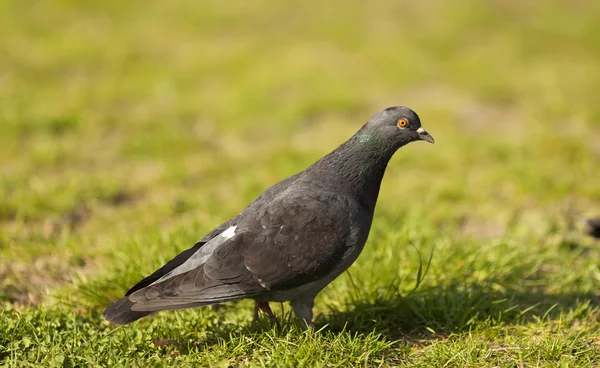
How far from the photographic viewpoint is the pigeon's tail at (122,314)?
3.54 metres

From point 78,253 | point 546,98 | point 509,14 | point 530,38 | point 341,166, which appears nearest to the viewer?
point 341,166

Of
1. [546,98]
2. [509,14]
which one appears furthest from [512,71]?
[509,14]

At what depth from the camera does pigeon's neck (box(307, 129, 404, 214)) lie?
4027 millimetres

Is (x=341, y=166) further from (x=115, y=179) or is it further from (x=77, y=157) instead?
(x=77, y=157)

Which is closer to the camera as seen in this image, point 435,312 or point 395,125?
point 395,125

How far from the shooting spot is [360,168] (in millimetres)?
4062

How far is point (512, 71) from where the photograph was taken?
396 inches

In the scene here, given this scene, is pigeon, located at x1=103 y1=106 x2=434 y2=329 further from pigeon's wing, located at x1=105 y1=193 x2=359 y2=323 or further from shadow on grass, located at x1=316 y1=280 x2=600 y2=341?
shadow on grass, located at x1=316 y1=280 x2=600 y2=341

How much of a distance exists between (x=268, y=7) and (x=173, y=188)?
689cm

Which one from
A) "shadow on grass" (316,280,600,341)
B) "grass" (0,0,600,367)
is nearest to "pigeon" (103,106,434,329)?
"grass" (0,0,600,367)

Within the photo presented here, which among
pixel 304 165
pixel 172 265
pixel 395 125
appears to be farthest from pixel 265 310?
pixel 304 165

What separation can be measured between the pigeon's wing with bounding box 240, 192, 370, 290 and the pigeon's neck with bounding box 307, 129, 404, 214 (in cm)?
10

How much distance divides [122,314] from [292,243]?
977 mm

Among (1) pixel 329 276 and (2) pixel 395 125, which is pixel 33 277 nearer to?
(1) pixel 329 276
